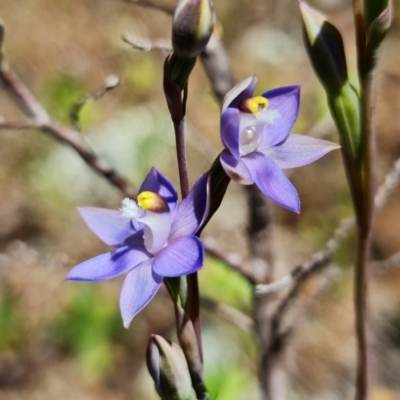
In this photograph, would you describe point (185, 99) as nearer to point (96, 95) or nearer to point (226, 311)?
point (96, 95)

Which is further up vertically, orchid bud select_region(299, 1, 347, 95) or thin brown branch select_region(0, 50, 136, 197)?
orchid bud select_region(299, 1, 347, 95)

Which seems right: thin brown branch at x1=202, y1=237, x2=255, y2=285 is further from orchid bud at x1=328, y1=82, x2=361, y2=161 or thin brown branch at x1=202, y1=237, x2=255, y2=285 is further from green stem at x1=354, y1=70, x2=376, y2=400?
orchid bud at x1=328, y1=82, x2=361, y2=161

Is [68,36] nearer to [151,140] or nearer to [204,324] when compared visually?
[151,140]

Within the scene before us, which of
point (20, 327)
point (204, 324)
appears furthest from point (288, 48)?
point (20, 327)

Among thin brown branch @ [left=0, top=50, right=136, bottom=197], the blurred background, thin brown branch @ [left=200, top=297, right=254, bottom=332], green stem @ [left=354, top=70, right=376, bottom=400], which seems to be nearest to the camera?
green stem @ [left=354, top=70, right=376, bottom=400]

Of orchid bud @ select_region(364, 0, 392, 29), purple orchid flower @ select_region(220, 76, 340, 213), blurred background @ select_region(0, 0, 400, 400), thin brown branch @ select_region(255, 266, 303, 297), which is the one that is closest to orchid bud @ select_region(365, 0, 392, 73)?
orchid bud @ select_region(364, 0, 392, 29)

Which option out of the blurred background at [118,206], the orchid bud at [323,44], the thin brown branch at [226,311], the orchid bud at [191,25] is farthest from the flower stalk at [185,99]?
the blurred background at [118,206]

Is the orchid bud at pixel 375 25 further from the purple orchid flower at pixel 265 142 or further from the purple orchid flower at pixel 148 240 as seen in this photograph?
the purple orchid flower at pixel 148 240
